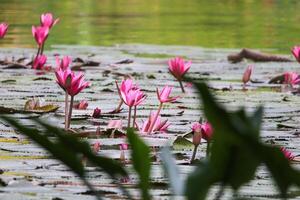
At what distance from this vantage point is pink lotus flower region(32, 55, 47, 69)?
170 inches

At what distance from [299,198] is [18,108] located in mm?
1538

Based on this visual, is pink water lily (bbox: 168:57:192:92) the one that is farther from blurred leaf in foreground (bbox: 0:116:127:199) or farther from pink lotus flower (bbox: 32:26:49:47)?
blurred leaf in foreground (bbox: 0:116:127:199)

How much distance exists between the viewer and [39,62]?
4.35 meters

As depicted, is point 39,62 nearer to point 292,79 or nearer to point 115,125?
point 292,79

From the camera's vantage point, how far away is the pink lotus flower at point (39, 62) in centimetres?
431

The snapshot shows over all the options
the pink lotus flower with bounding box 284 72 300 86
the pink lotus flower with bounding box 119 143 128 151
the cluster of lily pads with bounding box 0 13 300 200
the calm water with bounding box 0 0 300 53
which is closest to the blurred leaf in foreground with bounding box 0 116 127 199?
the cluster of lily pads with bounding box 0 13 300 200

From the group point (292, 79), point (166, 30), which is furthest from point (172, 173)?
point (166, 30)

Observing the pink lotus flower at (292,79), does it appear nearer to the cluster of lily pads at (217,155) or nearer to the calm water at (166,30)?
A: the calm water at (166,30)

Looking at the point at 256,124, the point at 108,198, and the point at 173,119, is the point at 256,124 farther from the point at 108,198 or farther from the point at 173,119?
the point at 173,119

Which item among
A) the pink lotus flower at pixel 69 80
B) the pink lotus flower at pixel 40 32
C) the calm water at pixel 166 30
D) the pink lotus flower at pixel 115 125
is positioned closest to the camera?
the pink lotus flower at pixel 69 80

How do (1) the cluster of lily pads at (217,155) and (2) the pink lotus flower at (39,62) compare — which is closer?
(1) the cluster of lily pads at (217,155)

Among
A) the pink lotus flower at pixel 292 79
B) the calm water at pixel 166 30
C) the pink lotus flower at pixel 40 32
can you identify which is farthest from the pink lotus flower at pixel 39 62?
the calm water at pixel 166 30

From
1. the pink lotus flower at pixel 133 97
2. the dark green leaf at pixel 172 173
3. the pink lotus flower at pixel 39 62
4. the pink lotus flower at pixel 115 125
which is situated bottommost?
the pink lotus flower at pixel 115 125

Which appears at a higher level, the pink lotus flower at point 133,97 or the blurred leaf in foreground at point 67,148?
the blurred leaf in foreground at point 67,148
